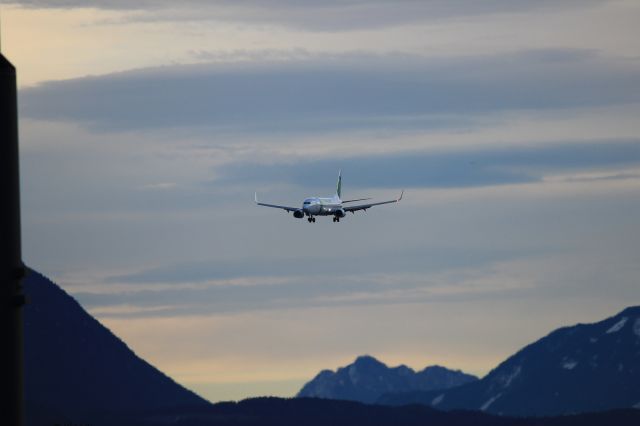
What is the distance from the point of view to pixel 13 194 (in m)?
21.2

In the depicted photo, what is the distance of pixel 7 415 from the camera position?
69.2 feet

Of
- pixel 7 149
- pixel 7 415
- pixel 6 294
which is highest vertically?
pixel 7 149

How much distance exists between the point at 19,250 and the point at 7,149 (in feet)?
4.14

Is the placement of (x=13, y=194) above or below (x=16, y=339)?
above

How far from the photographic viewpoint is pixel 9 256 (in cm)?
2141

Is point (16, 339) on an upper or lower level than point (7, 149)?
lower

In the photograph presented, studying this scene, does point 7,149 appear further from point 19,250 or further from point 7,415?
point 7,415

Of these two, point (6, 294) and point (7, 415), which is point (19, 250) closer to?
point (6, 294)

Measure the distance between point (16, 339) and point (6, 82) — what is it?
3.17 meters

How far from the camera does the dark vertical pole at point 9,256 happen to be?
21.2 meters

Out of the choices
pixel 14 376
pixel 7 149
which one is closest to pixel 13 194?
pixel 7 149

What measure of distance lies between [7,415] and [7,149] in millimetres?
3226

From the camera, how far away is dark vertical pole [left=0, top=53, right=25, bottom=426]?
2116 centimetres

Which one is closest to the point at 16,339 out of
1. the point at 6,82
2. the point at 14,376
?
the point at 14,376
